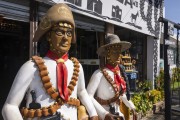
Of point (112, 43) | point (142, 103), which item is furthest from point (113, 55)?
point (142, 103)

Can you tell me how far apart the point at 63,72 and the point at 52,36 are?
33 cm

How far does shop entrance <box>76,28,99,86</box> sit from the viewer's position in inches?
311

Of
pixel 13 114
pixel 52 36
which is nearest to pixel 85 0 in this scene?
pixel 52 36

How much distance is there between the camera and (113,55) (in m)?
3.41

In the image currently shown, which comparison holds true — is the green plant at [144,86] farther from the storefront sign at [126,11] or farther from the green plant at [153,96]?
the storefront sign at [126,11]

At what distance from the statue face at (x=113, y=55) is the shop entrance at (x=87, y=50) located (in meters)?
4.20

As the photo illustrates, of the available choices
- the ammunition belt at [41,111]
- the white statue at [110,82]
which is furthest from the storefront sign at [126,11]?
the ammunition belt at [41,111]

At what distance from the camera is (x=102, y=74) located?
339 cm

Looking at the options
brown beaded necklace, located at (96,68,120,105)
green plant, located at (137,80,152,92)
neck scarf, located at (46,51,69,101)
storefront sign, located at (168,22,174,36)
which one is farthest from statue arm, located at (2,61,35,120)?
green plant, located at (137,80,152,92)

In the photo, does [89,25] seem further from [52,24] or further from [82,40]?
[52,24]

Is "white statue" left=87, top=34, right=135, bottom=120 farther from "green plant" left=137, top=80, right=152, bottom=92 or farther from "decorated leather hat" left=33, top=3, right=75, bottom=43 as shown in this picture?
"green plant" left=137, top=80, right=152, bottom=92

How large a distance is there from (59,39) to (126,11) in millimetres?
5646

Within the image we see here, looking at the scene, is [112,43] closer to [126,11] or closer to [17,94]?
[17,94]

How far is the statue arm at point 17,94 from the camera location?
2.18 metres
